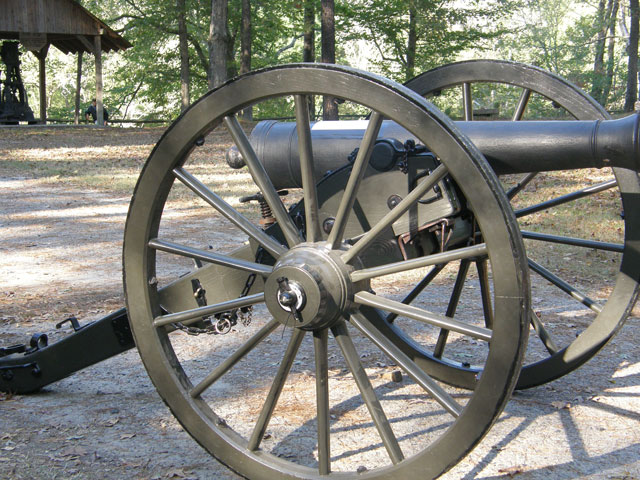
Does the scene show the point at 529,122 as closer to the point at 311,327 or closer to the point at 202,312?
the point at 311,327

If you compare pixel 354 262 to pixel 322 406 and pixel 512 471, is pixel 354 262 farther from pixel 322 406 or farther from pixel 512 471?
pixel 512 471

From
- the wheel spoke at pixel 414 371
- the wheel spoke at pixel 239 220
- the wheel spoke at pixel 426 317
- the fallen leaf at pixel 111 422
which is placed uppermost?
the wheel spoke at pixel 239 220

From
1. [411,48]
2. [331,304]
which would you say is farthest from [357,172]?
[411,48]

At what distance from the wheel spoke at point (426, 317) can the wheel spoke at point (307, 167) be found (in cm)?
29

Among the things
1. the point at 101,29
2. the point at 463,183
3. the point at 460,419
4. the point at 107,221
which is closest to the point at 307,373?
the point at 460,419

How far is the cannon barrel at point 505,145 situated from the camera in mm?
2518

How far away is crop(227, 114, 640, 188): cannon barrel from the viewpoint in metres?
2.52

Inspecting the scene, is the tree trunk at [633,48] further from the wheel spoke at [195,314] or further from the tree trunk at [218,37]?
the wheel spoke at [195,314]

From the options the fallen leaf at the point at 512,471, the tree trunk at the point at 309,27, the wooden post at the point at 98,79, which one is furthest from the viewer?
the wooden post at the point at 98,79

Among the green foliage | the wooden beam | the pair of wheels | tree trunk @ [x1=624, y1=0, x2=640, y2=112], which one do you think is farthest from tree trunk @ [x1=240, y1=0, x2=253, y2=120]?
the pair of wheels

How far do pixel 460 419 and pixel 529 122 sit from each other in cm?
122

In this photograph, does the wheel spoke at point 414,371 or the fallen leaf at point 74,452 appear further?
the fallen leaf at point 74,452

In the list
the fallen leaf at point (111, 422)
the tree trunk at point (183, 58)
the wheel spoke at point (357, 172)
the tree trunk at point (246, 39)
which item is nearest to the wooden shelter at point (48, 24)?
the tree trunk at point (183, 58)

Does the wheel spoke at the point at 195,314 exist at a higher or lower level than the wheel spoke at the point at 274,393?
higher
